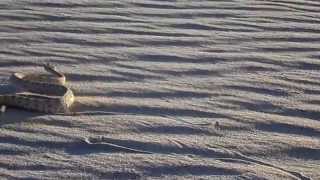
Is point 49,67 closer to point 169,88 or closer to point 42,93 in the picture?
point 42,93

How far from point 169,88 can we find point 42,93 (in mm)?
739

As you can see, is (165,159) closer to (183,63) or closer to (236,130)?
(236,130)

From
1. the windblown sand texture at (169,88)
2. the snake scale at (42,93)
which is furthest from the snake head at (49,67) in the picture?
the windblown sand texture at (169,88)

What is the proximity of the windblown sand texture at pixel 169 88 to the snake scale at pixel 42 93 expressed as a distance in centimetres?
8

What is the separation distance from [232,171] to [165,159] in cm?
32

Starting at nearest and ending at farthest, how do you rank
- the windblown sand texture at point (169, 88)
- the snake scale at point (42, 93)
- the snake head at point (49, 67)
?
the windblown sand texture at point (169, 88)
the snake scale at point (42, 93)
the snake head at point (49, 67)

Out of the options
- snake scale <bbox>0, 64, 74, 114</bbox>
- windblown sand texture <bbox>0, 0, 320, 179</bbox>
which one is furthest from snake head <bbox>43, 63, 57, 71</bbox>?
windblown sand texture <bbox>0, 0, 320, 179</bbox>

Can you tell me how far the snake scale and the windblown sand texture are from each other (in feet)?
0.25

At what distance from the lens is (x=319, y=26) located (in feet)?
20.5

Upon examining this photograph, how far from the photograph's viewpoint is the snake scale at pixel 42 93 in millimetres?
4297

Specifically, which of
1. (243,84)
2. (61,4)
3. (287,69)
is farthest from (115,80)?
(61,4)

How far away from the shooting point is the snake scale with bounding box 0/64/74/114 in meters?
4.30

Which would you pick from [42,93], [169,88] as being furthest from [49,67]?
[169,88]

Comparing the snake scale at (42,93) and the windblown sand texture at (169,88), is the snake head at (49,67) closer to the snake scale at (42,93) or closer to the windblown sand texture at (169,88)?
the snake scale at (42,93)
